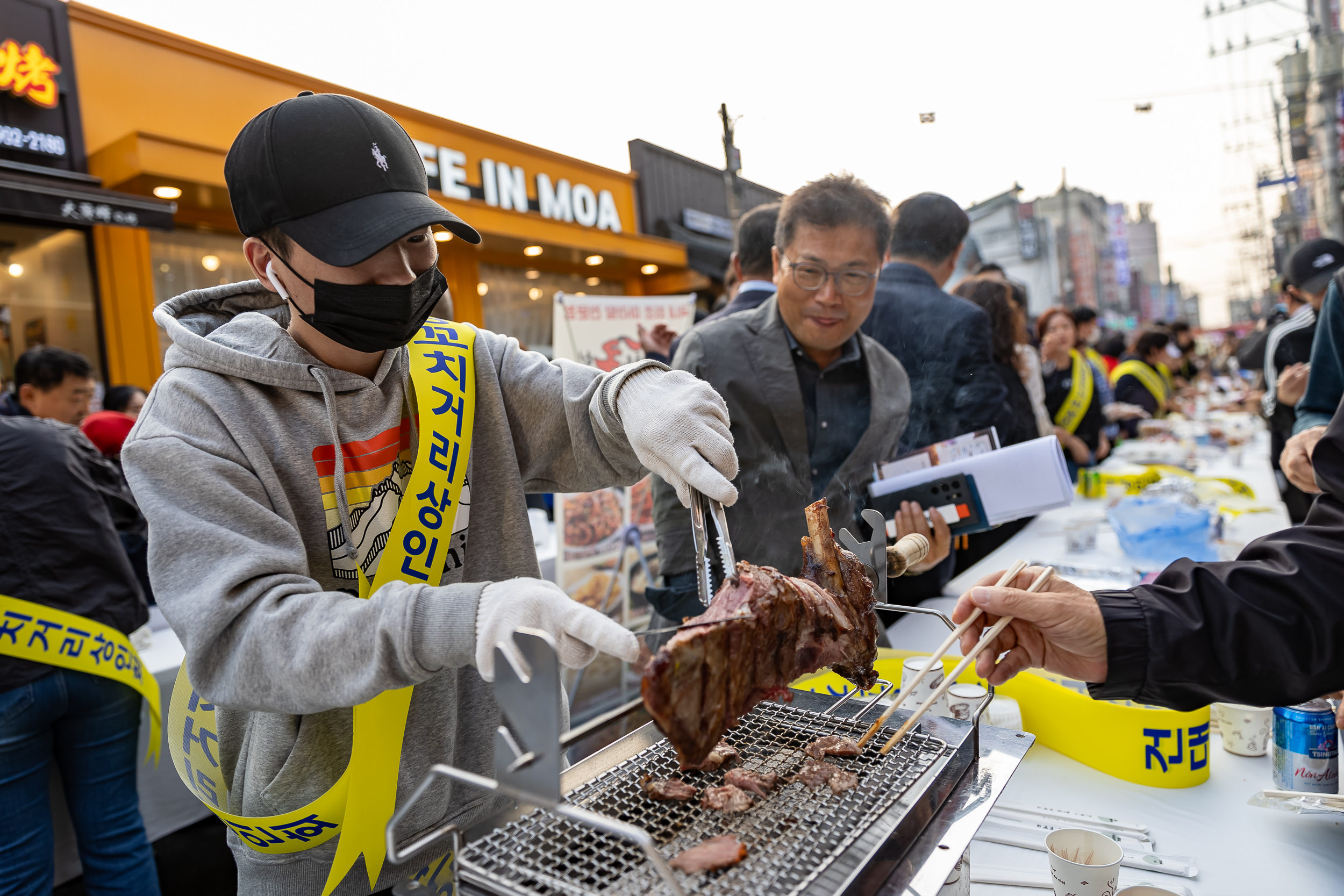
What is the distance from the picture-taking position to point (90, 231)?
781 cm

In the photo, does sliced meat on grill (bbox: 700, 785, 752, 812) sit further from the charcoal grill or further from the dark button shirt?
the dark button shirt

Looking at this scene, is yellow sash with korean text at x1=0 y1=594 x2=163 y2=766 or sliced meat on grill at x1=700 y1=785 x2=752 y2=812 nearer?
sliced meat on grill at x1=700 y1=785 x2=752 y2=812

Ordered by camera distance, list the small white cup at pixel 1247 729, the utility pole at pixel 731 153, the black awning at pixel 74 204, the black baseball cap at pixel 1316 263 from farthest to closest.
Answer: the black awning at pixel 74 204 < the black baseball cap at pixel 1316 263 < the utility pole at pixel 731 153 < the small white cup at pixel 1247 729

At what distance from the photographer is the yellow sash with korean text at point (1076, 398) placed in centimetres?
780

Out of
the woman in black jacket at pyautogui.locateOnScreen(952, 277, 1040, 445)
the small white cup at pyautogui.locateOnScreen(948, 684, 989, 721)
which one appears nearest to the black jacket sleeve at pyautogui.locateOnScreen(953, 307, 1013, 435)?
the woman in black jacket at pyautogui.locateOnScreen(952, 277, 1040, 445)

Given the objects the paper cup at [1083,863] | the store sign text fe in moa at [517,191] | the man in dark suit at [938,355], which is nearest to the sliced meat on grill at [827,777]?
the paper cup at [1083,863]

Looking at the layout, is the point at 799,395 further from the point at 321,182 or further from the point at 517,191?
the point at 517,191

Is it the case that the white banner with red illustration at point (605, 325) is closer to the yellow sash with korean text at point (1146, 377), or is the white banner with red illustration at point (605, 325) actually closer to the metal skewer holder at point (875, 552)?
the metal skewer holder at point (875, 552)

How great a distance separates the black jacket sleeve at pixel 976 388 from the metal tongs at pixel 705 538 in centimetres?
283

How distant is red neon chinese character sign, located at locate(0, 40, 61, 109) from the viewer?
7.22 m

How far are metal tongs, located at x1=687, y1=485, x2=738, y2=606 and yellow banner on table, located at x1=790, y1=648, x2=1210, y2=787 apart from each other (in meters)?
0.64

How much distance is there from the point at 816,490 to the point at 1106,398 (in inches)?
335

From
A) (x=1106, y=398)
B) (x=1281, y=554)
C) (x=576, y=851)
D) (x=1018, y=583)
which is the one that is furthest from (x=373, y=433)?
(x=1106, y=398)

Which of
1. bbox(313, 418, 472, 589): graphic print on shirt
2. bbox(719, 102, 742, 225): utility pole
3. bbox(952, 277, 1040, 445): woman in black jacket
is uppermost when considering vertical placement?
bbox(719, 102, 742, 225): utility pole
